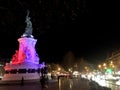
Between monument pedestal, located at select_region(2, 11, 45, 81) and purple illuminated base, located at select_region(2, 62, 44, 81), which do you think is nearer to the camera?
purple illuminated base, located at select_region(2, 62, 44, 81)

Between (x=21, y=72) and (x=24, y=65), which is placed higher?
(x=24, y=65)

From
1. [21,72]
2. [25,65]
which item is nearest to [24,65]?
[25,65]

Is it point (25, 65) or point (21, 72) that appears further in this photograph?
point (25, 65)

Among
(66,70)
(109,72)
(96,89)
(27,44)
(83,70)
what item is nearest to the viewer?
(96,89)

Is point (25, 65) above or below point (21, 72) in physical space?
above

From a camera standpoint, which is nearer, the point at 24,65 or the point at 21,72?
the point at 21,72

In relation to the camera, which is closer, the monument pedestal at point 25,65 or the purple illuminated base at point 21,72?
the purple illuminated base at point 21,72

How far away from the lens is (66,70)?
150000mm

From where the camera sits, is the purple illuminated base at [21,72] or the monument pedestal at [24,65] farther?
the monument pedestal at [24,65]

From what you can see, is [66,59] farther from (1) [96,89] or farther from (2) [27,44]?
(1) [96,89]

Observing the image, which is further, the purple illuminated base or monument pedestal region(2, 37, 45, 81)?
monument pedestal region(2, 37, 45, 81)

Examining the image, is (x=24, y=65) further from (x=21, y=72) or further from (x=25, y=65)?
(x=21, y=72)

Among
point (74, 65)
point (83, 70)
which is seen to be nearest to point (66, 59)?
point (74, 65)

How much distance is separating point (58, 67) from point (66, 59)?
8.23 metres
